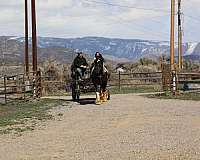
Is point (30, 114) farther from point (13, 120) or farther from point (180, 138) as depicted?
point (180, 138)

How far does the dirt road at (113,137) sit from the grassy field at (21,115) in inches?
24.3

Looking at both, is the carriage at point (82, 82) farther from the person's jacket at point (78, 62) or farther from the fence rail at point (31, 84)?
the fence rail at point (31, 84)

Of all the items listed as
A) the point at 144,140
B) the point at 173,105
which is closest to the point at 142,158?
the point at 144,140

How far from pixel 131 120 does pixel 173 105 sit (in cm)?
572

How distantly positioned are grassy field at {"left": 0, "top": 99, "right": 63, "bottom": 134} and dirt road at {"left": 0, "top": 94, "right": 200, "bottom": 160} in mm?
617

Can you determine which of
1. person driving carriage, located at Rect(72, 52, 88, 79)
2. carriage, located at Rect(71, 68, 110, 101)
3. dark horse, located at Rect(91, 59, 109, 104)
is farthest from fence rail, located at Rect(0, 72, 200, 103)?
dark horse, located at Rect(91, 59, 109, 104)

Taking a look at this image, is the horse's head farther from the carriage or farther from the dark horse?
the carriage

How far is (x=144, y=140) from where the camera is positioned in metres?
12.6

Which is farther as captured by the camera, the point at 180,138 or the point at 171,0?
the point at 171,0

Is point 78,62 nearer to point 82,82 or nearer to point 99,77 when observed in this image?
point 82,82

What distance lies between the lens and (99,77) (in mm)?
22922


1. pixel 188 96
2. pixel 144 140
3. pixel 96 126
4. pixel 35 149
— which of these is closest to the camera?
pixel 35 149

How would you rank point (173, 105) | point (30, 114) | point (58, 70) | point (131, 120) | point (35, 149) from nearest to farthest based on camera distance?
point (35, 149) < point (131, 120) < point (30, 114) < point (173, 105) < point (58, 70)

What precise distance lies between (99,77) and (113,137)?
9849mm
